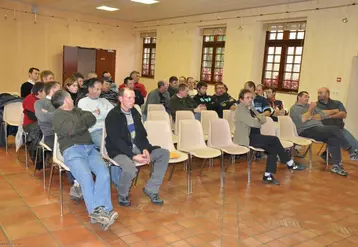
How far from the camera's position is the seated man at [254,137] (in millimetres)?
4316

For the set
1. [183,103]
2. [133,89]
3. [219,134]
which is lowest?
[219,134]

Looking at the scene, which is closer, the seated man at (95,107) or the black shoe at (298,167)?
the seated man at (95,107)

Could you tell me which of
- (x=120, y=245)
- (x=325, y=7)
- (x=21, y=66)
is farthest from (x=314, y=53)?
(x=21, y=66)

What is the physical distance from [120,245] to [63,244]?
42cm

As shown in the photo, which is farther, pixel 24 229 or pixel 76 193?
pixel 76 193

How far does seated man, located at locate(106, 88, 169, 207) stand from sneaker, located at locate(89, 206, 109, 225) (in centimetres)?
46

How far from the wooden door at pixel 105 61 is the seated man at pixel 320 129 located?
Result: 7.86 metres

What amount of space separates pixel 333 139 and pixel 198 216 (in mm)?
2888

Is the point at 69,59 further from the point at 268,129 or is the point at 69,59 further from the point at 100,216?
the point at 100,216

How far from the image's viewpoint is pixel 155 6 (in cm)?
918

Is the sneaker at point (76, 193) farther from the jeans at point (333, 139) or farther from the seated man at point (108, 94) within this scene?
the jeans at point (333, 139)

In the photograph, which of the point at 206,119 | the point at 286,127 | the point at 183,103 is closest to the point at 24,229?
the point at 206,119

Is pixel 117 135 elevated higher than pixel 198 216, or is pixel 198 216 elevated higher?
pixel 117 135

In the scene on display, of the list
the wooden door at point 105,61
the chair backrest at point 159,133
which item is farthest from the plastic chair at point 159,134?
the wooden door at point 105,61
